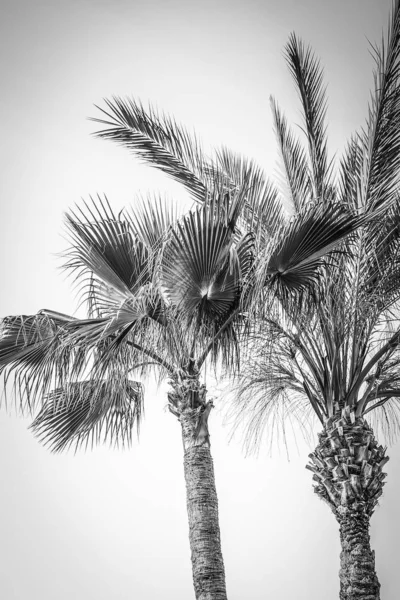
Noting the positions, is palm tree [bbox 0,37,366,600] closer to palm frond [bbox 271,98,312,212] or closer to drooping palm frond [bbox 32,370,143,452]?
drooping palm frond [bbox 32,370,143,452]

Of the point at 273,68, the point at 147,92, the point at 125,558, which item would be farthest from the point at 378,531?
the point at 147,92

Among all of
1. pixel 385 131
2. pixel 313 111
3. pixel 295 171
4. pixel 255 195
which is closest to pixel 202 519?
pixel 255 195

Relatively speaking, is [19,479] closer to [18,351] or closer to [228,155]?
[18,351]

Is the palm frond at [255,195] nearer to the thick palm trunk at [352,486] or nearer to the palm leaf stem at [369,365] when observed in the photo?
the palm leaf stem at [369,365]

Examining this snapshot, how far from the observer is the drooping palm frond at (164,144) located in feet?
28.6

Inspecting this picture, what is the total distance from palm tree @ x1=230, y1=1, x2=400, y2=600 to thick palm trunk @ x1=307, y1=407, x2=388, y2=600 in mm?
10

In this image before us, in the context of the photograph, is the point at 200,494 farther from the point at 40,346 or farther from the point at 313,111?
the point at 313,111

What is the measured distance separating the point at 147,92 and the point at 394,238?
1343cm

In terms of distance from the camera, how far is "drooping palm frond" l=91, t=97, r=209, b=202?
8711 mm

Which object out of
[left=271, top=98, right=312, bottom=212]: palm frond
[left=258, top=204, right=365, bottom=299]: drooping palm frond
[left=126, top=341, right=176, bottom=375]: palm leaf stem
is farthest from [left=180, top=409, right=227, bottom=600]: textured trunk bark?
[left=271, top=98, right=312, bottom=212]: palm frond

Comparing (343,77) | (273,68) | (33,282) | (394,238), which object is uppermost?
(273,68)

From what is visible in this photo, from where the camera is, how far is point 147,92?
19.8m

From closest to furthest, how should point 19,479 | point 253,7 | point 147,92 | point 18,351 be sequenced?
point 18,351 < point 19,479 < point 147,92 < point 253,7

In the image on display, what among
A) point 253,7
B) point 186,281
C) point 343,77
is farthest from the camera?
point 253,7
